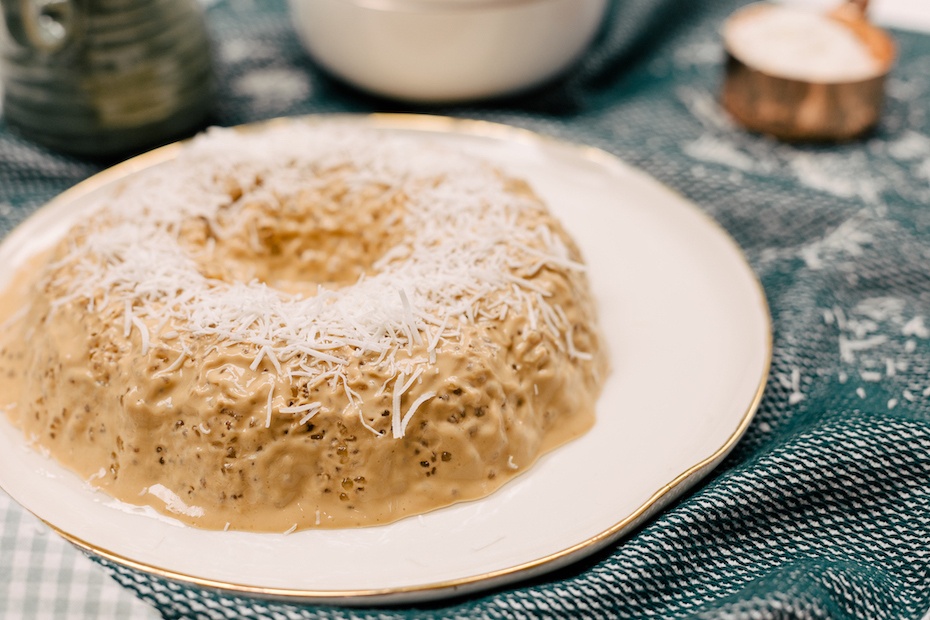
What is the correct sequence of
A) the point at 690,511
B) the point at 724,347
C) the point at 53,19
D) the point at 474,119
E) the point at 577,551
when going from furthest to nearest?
1. the point at 474,119
2. the point at 53,19
3. the point at 724,347
4. the point at 690,511
5. the point at 577,551

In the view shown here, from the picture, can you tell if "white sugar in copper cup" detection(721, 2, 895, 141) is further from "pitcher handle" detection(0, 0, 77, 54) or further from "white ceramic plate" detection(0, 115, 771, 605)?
"pitcher handle" detection(0, 0, 77, 54)

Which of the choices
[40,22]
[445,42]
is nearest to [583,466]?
[445,42]

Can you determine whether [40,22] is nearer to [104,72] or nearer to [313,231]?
[104,72]

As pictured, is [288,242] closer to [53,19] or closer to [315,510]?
[315,510]

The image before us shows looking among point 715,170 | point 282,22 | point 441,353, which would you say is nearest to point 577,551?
point 441,353

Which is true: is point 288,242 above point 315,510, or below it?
above

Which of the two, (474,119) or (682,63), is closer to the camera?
(474,119)

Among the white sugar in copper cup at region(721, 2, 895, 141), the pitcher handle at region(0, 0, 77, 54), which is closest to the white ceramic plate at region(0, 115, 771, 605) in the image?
the pitcher handle at region(0, 0, 77, 54)

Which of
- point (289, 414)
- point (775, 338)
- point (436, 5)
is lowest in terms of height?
point (775, 338)
